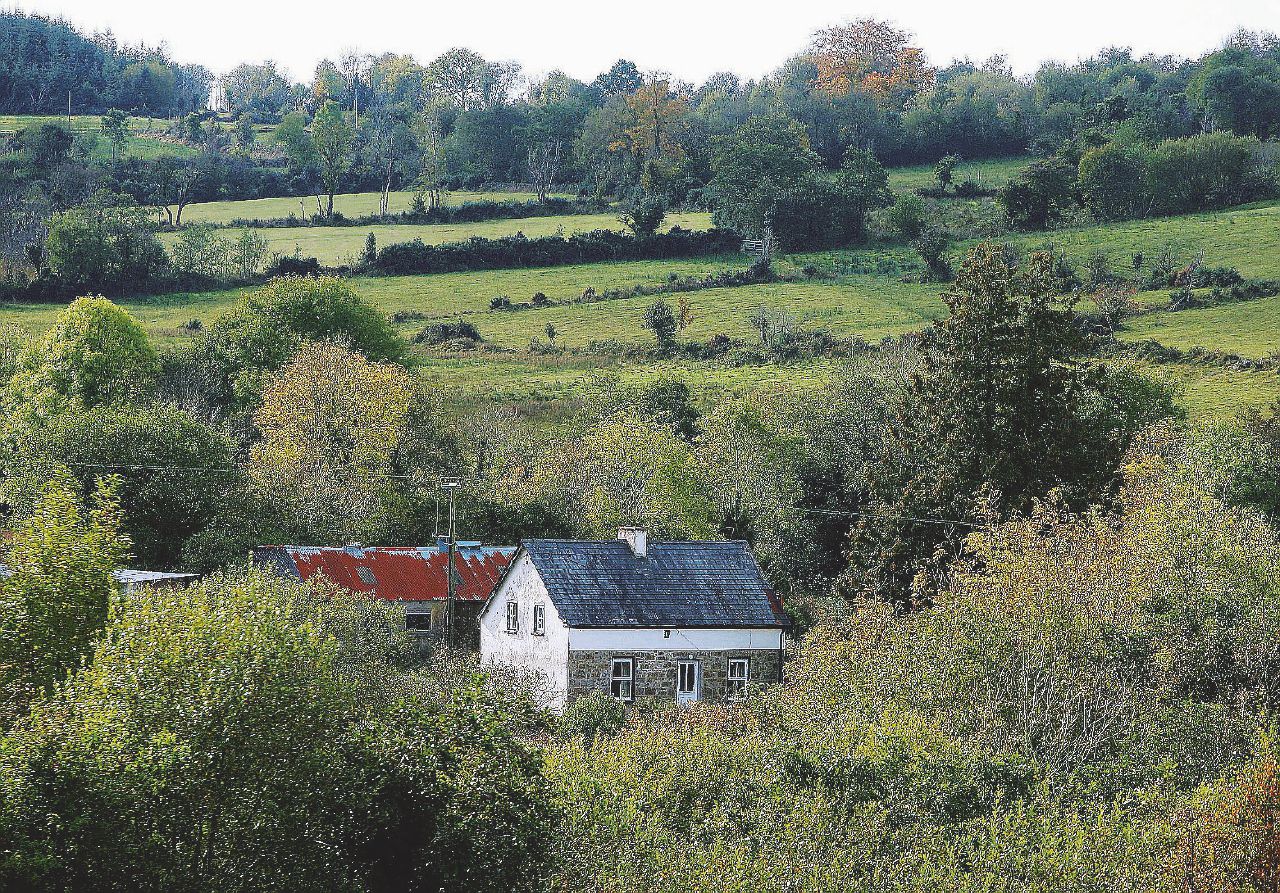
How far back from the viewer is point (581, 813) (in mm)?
25344

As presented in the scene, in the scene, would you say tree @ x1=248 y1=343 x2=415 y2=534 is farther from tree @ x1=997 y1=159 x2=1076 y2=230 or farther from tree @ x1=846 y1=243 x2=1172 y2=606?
tree @ x1=997 y1=159 x2=1076 y2=230

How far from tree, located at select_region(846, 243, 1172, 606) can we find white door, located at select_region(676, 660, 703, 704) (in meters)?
5.74

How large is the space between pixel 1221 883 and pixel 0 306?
89435 millimetres

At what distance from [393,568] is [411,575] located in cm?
71

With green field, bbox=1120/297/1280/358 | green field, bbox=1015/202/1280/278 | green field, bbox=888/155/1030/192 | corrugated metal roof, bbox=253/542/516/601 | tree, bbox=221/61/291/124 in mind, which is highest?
tree, bbox=221/61/291/124

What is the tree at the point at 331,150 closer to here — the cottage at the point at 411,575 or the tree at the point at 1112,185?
the tree at the point at 1112,185

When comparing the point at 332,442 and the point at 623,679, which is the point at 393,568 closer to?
the point at 623,679

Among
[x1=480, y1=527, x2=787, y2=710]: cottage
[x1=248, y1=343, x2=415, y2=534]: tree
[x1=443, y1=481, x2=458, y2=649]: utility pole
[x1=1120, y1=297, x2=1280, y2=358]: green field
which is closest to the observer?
[x1=480, y1=527, x2=787, y2=710]: cottage

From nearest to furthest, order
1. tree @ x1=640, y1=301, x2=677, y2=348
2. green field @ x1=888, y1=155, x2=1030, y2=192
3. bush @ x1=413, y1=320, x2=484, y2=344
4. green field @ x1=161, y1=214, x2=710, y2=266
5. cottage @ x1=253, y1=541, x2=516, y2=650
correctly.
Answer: cottage @ x1=253, y1=541, x2=516, y2=650 < tree @ x1=640, y1=301, x2=677, y2=348 < bush @ x1=413, y1=320, x2=484, y2=344 < green field @ x1=161, y1=214, x2=710, y2=266 < green field @ x1=888, y1=155, x2=1030, y2=192

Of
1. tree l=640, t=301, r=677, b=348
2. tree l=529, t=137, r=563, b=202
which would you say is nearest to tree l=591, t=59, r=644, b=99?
tree l=529, t=137, r=563, b=202

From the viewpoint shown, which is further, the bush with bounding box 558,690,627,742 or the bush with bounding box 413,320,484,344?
the bush with bounding box 413,320,484,344

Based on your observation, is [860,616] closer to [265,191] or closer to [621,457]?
[621,457]

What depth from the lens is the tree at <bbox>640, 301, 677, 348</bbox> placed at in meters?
90.7

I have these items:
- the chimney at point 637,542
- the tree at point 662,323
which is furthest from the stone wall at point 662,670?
the tree at point 662,323
